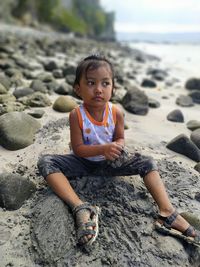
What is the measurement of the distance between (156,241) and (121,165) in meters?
0.71

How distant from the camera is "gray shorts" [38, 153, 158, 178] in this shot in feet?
9.19

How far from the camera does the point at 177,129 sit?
4.82m

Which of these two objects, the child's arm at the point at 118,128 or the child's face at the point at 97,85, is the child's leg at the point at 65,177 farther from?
the child's face at the point at 97,85

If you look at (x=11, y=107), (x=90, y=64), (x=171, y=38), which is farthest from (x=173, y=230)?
(x=171, y=38)

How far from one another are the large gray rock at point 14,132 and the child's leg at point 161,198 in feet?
4.52

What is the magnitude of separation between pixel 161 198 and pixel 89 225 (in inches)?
24.2

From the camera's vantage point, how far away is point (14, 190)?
2.71m

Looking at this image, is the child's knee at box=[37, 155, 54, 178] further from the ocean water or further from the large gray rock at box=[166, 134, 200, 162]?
the ocean water

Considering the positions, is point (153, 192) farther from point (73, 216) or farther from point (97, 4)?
point (97, 4)

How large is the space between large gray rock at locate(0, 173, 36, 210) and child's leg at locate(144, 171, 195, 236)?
904 millimetres

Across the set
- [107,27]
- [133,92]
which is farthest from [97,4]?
[133,92]

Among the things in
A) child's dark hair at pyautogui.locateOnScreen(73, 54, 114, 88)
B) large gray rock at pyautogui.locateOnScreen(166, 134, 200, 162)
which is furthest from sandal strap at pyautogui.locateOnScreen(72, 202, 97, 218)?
large gray rock at pyautogui.locateOnScreen(166, 134, 200, 162)

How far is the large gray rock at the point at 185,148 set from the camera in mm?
3697

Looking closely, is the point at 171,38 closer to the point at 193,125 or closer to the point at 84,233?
the point at 193,125
